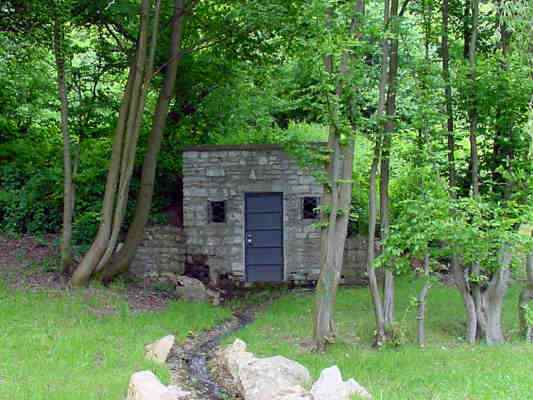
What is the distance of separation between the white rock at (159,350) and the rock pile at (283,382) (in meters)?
0.84

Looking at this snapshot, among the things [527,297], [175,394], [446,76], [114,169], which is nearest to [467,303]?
[527,297]

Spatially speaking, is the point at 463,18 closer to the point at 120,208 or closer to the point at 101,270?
the point at 120,208

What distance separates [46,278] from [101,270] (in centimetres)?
98

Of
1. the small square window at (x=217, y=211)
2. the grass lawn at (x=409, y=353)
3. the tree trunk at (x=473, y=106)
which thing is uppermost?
the tree trunk at (x=473, y=106)

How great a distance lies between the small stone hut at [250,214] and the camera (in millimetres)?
14195

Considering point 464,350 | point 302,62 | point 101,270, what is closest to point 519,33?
point 302,62

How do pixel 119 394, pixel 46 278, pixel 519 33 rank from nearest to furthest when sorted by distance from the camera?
pixel 119 394 → pixel 519 33 → pixel 46 278

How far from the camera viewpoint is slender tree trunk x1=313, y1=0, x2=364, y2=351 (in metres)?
8.90

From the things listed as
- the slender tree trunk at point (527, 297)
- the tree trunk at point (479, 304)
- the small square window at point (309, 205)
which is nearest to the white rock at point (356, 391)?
the tree trunk at point (479, 304)

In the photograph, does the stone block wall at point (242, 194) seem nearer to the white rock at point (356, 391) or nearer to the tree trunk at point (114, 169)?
the tree trunk at point (114, 169)

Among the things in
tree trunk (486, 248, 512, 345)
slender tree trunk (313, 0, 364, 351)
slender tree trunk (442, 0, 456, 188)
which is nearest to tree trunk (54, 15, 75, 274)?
slender tree trunk (313, 0, 364, 351)

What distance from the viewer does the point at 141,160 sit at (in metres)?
14.5

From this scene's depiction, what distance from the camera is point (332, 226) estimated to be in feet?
29.5

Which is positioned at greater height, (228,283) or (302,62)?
(302,62)
